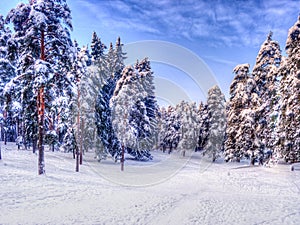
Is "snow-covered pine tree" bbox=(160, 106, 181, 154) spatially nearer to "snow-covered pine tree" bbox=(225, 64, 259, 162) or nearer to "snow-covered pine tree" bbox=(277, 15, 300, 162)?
"snow-covered pine tree" bbox=(225, 64, 259, 162)

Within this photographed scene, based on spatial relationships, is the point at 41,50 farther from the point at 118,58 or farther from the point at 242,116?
the point at 242,116

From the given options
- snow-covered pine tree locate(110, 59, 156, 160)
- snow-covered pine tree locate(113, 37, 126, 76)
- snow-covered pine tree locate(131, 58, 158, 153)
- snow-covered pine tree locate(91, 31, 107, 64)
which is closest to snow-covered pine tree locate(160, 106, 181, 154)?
snow-covered pine tree locate(131, 58, 158, 153)

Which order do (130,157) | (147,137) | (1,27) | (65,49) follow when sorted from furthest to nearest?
(130,157) < (147,137) < (1,27) < (65,49)

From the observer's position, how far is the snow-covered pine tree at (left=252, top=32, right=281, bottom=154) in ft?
84.5

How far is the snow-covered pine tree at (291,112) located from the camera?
19.4 metres

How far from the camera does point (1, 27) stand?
2109 cm

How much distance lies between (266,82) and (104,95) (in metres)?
21.4

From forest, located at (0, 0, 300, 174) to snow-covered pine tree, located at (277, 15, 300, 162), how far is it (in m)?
0.08

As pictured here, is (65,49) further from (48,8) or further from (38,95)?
(38,95)

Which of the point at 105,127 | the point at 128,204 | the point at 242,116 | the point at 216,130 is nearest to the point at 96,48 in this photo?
the point at 105,127

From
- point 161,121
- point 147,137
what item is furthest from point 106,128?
point 161,121

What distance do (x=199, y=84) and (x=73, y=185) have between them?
12.8m

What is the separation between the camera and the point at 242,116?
28000mm

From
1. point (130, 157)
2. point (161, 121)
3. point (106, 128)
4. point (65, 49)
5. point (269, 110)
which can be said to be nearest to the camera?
point (65, 49)
